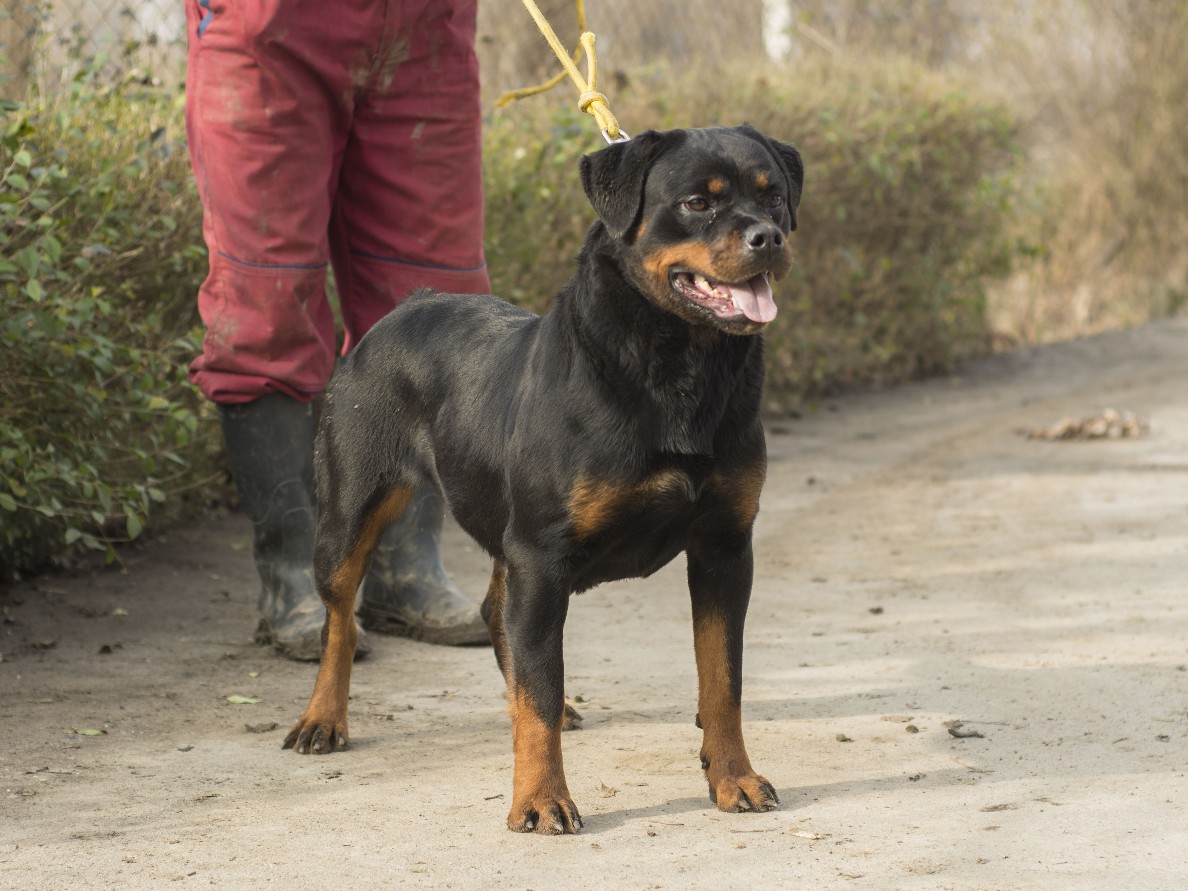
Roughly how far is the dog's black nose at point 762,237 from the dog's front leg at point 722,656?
2.16ft

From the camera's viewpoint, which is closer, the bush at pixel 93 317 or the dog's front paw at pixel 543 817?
the dog's front paw at pixel 543 817

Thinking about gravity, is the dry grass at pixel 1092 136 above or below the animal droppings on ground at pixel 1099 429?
above

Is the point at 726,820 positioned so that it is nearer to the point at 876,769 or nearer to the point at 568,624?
the point at 876,769

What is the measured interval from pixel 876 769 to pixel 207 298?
235 cm

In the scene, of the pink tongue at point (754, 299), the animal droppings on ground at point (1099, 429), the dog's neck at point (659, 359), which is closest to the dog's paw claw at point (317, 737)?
the dog's neck at point (659, 359)

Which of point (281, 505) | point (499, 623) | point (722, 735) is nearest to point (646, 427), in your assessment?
point (722, 735)

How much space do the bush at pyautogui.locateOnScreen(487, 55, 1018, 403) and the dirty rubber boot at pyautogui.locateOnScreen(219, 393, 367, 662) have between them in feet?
8.42

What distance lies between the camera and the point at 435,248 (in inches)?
184

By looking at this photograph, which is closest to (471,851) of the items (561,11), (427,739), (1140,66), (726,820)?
(726,820)

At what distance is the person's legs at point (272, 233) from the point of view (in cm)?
434

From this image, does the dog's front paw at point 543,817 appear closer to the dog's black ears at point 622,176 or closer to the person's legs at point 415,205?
the dog's black ears at point 622,176

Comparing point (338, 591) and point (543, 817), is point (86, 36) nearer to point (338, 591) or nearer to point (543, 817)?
point (338, 591)

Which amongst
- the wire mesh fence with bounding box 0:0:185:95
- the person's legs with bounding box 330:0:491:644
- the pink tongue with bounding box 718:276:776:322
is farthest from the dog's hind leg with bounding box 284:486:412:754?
the wire mesh fence with bounding box 0:0:185:95

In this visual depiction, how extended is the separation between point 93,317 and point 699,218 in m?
2.41
